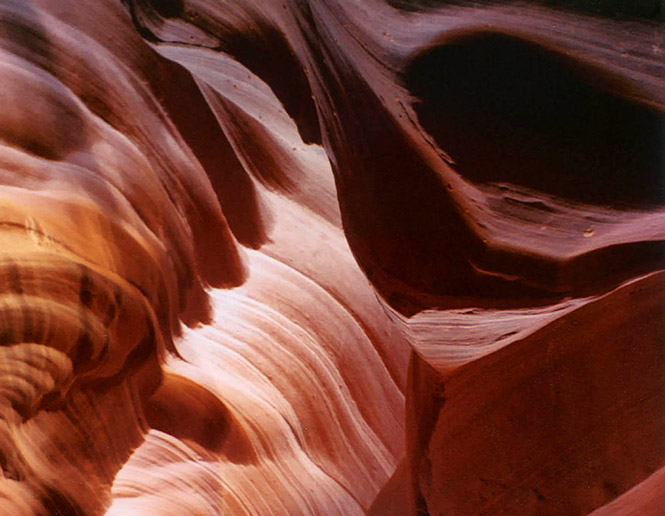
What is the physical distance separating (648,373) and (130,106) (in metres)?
1.00

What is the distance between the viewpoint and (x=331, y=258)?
33.9 inches

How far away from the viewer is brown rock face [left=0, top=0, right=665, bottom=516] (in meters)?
0.74

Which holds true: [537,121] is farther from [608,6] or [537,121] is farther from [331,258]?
[331,258]

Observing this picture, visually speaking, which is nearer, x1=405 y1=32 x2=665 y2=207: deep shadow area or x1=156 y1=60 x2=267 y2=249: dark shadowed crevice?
x1=405 y1=32 x2=665 y2=207: deep shadow area

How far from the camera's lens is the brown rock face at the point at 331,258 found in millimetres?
743

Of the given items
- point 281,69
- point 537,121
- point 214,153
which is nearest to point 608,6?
point 537,121

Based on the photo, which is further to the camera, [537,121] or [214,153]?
[214,153]

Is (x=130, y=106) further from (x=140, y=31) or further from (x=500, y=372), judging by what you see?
(x=500, y=372)

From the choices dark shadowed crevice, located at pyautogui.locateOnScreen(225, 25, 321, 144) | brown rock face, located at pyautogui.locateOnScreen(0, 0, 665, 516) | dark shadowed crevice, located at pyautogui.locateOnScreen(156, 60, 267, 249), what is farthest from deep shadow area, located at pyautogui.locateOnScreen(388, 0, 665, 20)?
dark shadowed crevice, located at pyautogui.locateOnScreen(156, 60, 267, 249)

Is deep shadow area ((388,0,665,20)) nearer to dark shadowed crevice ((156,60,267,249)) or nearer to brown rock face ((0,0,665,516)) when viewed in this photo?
brown rock face ((0,0,665,516))

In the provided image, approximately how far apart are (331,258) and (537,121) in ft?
1.34

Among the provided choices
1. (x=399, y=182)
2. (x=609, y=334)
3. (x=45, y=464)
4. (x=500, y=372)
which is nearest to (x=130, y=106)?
(x=399, y=182)

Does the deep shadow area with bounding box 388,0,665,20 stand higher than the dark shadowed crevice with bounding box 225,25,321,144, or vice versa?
the deep shadow area with bounding box 388,0,665,20

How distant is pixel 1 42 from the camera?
79cm
